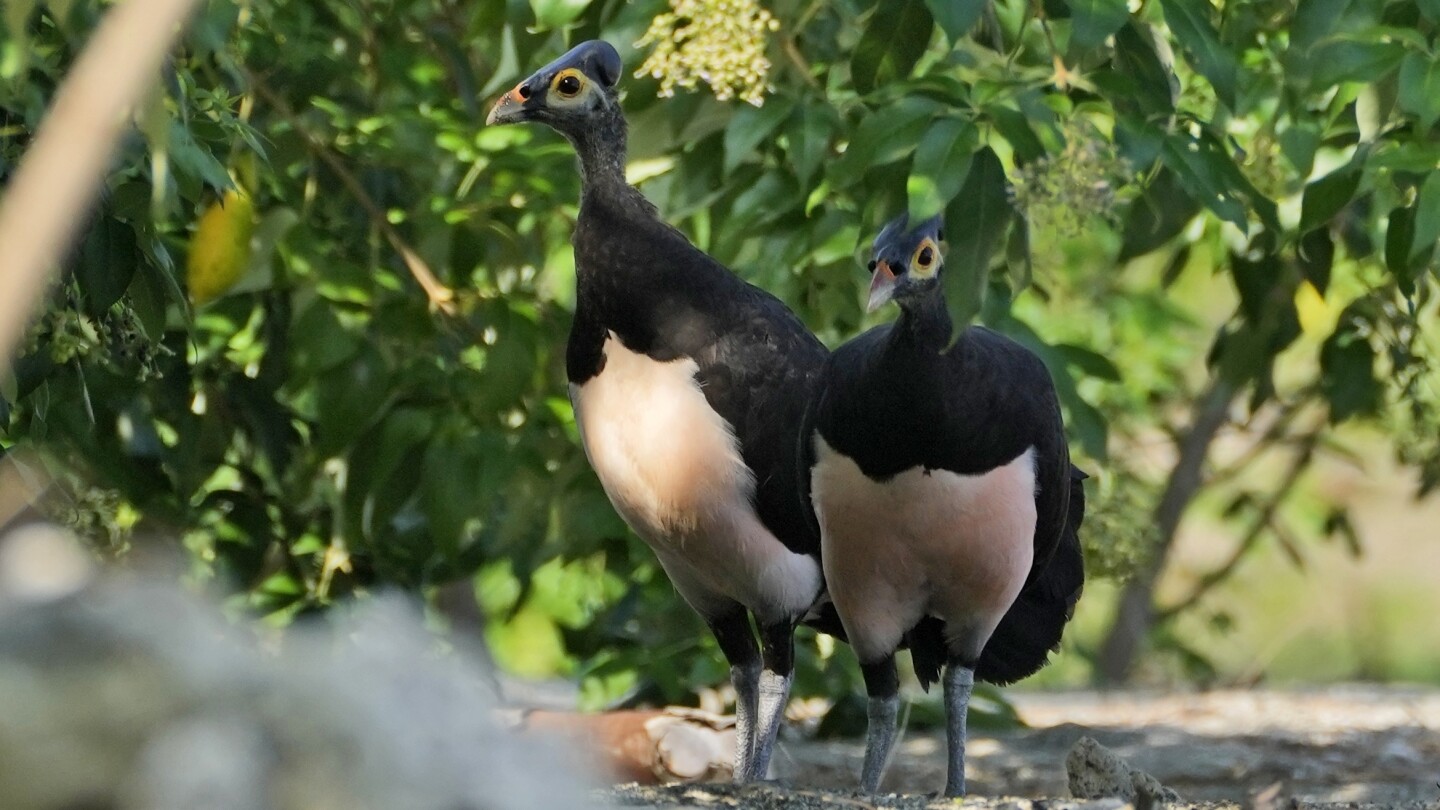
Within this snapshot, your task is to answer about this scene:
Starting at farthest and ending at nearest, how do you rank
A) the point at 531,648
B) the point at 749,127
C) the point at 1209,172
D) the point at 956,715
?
1. the point at 531,648
2. the point at 749,127
3. the point at 956,715
4. the point at 1209,172

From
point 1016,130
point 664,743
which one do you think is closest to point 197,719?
point 1016,130

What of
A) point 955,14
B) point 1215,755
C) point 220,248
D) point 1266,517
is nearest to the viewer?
point 955,14

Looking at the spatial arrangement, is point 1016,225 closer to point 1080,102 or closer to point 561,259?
point 1080,102

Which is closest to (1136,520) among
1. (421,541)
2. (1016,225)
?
(1016,225)

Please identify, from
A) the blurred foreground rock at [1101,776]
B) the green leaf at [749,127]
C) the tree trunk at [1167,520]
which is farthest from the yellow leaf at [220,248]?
the tree trunk at [1167,520]

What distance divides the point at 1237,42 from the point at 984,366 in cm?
115

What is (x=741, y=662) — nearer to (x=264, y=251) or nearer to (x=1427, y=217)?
(x=264, y=251)

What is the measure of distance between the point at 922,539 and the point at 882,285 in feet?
1.56

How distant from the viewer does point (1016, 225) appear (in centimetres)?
379

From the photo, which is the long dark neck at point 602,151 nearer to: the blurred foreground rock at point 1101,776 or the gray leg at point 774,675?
the gray leg at point 774,675

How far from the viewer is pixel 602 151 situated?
4.09 m

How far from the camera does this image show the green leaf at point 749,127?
3793 mm

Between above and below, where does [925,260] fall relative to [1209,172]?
below

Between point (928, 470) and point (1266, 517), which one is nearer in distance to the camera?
point (928, 470)
